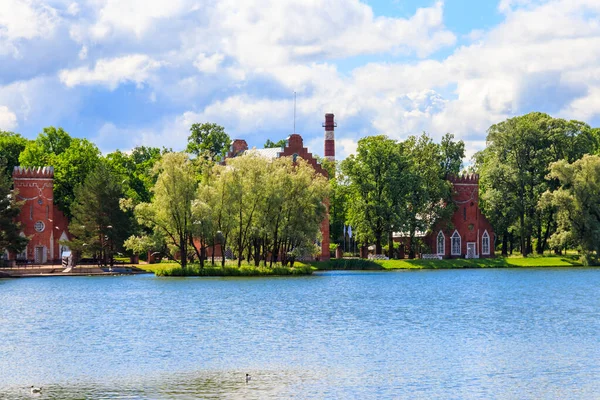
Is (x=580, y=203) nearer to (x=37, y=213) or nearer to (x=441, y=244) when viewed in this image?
(x=441, y=244)

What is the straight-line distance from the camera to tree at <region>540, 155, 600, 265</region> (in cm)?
8938

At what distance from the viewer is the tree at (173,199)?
231ft

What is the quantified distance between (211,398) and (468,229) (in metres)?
80.0

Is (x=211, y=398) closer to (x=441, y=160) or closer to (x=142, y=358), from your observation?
(x=142, y=358)

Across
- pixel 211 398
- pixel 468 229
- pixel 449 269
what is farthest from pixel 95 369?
pixel 468 229

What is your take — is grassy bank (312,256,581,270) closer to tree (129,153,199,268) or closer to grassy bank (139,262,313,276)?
grassy bank (139,262,313,276)

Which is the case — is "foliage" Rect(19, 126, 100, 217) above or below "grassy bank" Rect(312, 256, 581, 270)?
above

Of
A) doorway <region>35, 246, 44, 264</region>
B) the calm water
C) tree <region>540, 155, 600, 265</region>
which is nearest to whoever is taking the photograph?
the calm water

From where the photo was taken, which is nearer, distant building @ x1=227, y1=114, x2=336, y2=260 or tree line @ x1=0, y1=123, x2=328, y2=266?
tree line @ x1=0, y1=123, x2=328, y2=266

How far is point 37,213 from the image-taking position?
3474 inches

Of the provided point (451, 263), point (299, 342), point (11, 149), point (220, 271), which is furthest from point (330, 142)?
point (299, 342)

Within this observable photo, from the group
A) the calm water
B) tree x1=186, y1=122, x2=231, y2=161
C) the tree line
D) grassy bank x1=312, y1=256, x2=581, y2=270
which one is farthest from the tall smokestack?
the calm water

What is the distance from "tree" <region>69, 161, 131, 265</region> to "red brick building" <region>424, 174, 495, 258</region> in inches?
1346

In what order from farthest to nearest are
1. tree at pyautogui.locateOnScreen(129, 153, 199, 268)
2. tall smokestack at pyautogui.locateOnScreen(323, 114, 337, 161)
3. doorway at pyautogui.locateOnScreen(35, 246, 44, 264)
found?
tall smokestack at pyautogui.locateOnScreen(323, 114, 337, 161), doorway at pyautogui.locateOnScreen(35, 246, 44, 264), tree at pyautogui.locateOnScreen(129, 153, 199, 268)
